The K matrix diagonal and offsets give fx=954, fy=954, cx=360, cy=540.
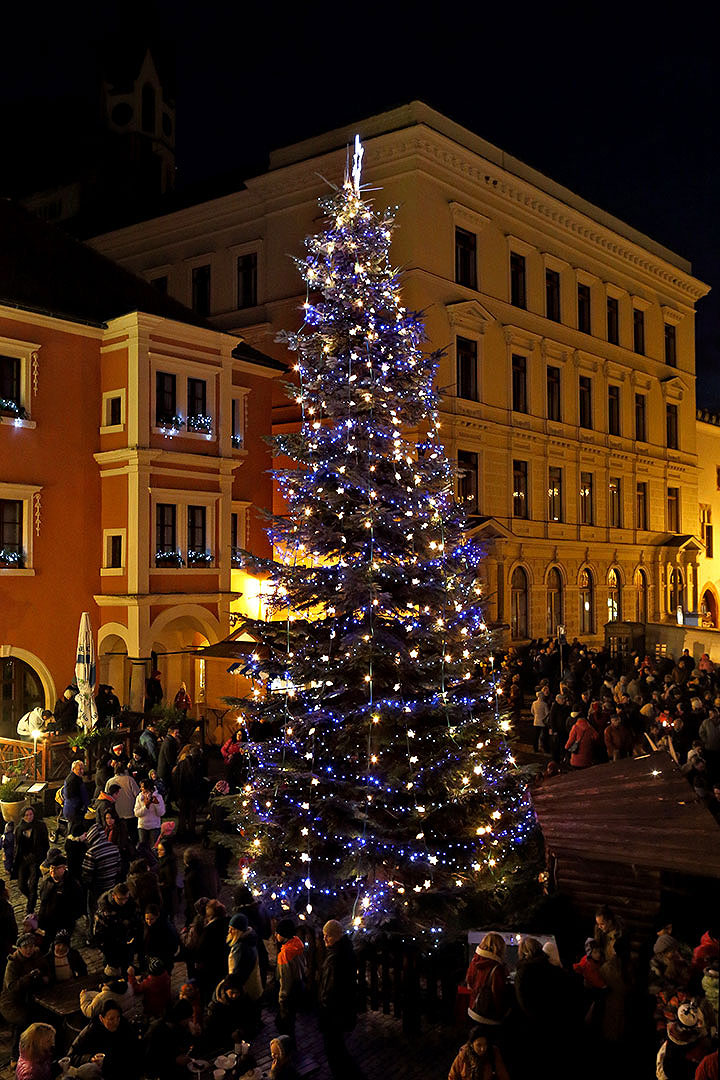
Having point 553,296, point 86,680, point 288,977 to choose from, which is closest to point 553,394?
point 553,296

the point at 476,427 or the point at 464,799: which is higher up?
the point at 476,427

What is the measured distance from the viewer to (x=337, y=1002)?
872 cm

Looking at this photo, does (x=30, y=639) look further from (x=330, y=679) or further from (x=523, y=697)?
(x=330, y=679)

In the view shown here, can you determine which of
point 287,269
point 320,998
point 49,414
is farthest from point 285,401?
point 320,998

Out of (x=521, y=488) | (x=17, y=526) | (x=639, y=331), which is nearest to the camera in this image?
(x=17, y=526)

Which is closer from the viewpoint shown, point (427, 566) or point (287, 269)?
point (427, 566)

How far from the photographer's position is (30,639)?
24875mm

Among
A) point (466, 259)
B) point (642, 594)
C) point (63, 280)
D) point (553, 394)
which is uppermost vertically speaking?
point (466, 259)

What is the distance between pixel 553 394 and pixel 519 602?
29.8ft

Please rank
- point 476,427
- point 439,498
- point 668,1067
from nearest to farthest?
point 668,1067 < point 439,498 < point 476,427

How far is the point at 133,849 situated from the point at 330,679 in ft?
16.4

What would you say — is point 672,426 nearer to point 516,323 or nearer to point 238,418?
point 516,323

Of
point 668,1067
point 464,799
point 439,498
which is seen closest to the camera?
point 668,1067

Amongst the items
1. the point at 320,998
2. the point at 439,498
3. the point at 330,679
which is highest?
the point at 439,498
